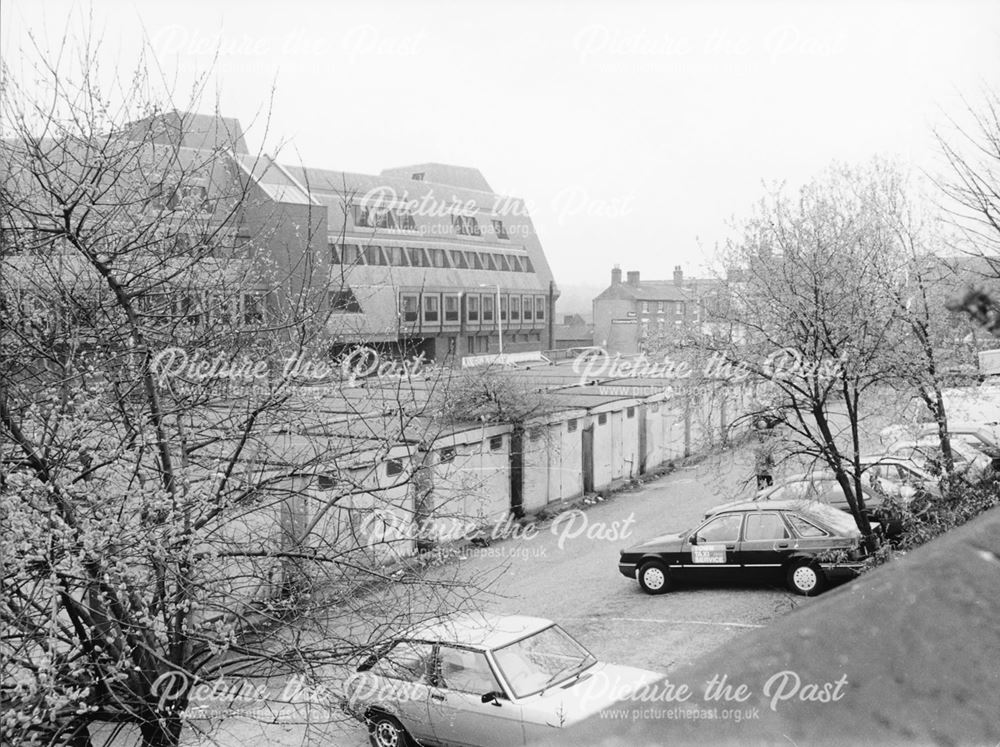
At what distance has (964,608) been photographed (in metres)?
0.98

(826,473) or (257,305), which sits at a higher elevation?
(257,305)

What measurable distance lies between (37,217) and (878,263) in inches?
488

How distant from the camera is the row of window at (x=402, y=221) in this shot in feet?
160

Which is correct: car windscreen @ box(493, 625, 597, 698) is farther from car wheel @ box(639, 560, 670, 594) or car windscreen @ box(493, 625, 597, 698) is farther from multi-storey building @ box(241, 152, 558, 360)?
multi-storey building @ box(241, 152, 558, 360)

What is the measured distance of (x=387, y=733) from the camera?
969 cm

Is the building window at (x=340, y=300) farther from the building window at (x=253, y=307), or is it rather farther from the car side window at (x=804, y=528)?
the car side window at (x=804, y=528)

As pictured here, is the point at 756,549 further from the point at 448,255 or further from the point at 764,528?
the point at 448,255

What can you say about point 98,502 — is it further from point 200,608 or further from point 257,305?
point 257,305

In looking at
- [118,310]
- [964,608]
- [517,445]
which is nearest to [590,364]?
[517,445]

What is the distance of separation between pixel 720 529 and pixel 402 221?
4008 cm

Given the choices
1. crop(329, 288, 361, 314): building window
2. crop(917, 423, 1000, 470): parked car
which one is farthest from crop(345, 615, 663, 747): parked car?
crop(917, 423, 1000, 470): parked car

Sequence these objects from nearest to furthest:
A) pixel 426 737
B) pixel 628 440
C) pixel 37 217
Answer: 1. pixel 37 217
2. pixel 426 737
3. pixel 628 440

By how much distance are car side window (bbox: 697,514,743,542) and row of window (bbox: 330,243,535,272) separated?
33415mm

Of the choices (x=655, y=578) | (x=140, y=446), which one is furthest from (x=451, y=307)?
(x=140, y=446)
